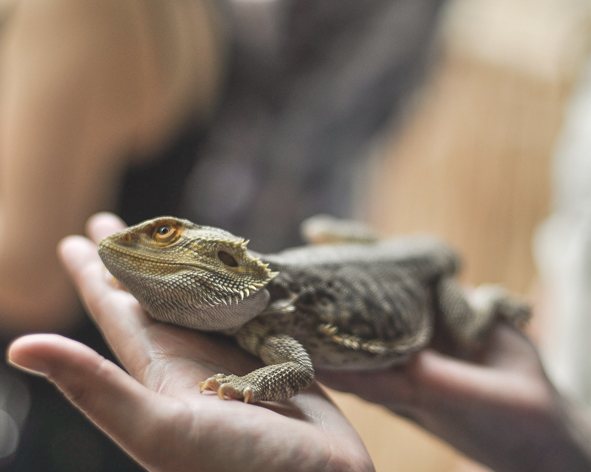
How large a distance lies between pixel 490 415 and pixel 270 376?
38.1 inches

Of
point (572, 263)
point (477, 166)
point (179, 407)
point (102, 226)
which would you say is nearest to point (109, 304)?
point (102, 226)

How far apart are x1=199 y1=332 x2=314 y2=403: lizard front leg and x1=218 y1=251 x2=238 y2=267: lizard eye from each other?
0.19 metres

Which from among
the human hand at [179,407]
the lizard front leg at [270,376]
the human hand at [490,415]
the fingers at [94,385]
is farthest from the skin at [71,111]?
the human hand at [490,415]

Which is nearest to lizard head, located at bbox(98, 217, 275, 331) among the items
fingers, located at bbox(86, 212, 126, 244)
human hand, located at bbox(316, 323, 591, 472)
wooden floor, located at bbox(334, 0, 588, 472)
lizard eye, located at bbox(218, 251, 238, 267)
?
lizard eye, located at bbox(218, 251, 238, 267)

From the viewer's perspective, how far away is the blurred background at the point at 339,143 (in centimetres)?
152

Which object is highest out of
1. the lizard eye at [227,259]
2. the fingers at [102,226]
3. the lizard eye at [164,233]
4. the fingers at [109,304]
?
the lizard eye at [164,233]

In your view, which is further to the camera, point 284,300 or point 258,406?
point 284,300

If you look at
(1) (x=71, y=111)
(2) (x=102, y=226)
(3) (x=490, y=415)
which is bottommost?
(3) (x=490, y=415)

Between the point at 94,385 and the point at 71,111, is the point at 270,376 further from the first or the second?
the point at 71,111

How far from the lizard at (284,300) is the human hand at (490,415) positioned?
129 millimetres

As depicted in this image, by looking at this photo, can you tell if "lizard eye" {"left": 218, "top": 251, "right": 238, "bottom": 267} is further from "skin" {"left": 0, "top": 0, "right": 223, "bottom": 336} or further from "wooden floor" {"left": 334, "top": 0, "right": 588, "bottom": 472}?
"wooden floor" {"left": 334, "top": 0, "right": 588, "bottom": 472}

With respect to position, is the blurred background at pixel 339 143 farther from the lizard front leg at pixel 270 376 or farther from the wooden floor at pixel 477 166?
the lizard front leg at pixel 270 376

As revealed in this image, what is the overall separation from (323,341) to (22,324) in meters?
1.23

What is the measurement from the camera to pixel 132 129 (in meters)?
1.68
